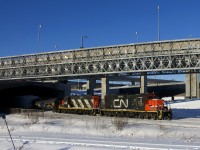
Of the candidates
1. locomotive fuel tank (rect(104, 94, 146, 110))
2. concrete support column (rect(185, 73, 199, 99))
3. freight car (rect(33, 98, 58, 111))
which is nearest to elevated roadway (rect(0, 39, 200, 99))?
freight car (rect(33, 98, 58, 111))

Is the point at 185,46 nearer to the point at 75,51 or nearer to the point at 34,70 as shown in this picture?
the point at 75,51

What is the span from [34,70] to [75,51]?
12.2 m

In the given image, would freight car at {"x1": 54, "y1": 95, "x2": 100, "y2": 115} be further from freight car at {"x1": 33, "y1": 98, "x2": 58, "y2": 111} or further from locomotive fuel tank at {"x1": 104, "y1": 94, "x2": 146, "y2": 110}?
freight car at {"x1": 33, "y1": 98, "x2": 58, "y2": 111}

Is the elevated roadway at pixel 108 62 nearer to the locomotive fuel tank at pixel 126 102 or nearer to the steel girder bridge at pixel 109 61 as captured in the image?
the steel girder bridge at pixel 109 61

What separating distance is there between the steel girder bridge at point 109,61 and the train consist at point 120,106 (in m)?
11.3

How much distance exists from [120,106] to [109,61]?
63.6 feet

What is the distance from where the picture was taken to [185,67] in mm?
57688

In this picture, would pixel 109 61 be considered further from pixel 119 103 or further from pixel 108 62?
pixel 119 103

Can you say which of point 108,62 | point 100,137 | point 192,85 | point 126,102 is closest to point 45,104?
point 108,62

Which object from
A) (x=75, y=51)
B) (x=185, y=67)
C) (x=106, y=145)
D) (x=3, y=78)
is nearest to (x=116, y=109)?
(x=185, y=67)

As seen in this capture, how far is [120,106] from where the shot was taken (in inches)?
1901

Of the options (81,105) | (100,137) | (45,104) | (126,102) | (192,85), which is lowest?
(100,137)

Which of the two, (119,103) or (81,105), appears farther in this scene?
(81,105)

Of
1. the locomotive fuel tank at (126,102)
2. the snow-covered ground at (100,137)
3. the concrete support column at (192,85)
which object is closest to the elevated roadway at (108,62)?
the locomotive fuel tank at (126,102)
